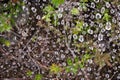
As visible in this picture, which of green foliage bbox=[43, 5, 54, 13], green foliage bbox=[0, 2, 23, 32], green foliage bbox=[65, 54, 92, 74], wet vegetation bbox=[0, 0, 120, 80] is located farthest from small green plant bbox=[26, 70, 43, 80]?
green foliage bbox=[43, 5, 54, 13]

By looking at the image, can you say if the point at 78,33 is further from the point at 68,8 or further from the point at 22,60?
the point at 22,60

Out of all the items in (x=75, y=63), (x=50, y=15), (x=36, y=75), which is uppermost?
(x=50, y=15)

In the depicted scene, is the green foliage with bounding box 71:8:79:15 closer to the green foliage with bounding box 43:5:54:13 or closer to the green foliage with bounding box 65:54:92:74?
the green foliage with bounding box 43:5:54:13

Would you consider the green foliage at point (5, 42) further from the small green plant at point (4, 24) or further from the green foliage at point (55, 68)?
the green foliage at point (55, 68)

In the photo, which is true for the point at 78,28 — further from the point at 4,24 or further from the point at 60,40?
the point at 4,24

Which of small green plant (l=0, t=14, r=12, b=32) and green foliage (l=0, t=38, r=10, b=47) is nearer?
small green plant (l=0, t=14, r=12, b=32)

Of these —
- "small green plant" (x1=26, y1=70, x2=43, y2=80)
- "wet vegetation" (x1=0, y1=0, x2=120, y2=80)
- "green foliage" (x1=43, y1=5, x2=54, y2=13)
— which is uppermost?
"green foliage" (x1=43, y1=5, x2=54, y2=13)

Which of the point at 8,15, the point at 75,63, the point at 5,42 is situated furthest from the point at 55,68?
the point at 8,15

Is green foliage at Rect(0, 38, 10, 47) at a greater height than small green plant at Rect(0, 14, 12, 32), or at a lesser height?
lesser
